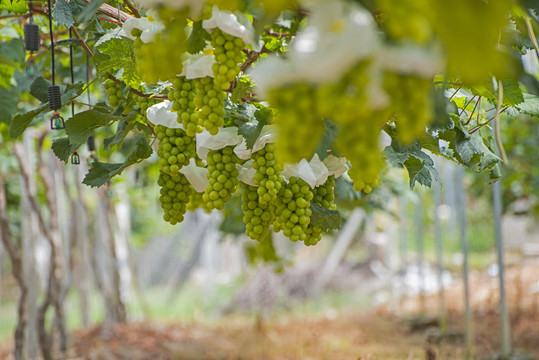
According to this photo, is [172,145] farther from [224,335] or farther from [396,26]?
[224,335]

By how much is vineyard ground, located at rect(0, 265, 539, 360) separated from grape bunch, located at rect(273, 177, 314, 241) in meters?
1.97

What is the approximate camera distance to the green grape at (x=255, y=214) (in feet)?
3.10

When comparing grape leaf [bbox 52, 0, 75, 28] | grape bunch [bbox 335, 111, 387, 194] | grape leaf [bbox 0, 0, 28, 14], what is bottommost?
grape bunch [bbox 335, 111, 387, 194]

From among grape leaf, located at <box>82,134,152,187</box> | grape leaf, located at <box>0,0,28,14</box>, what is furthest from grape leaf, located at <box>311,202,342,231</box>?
grape leaf, located at <box>0,0,28,14</box>

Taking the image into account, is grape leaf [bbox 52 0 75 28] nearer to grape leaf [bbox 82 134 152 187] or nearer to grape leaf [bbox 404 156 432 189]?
grape leaf [bbox 82 134 152 187]

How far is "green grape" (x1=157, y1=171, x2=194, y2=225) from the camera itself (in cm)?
103

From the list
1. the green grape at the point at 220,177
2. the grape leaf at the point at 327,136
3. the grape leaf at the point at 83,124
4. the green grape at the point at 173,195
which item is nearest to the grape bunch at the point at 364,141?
the grape leaf at the point at 327,136

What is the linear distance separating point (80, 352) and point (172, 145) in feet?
9.01

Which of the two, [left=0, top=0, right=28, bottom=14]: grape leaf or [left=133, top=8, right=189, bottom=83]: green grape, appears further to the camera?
[left=0, top=0, right=28, bottom=14]: grape leaf

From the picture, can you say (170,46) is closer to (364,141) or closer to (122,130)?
(364,141)

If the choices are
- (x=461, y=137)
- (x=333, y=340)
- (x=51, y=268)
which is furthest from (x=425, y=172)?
(x=333, y=340)

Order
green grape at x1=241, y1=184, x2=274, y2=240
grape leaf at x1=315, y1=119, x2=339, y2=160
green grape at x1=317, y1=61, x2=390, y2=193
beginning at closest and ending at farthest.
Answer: green grape at x1=317, y1=61, x2=390, y2=193 < grape leaf at x1=315, y1=119, x2=339, y2=160 < green grape at x1=241, y1=184, x2=274, y2=240

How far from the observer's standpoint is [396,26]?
42cm

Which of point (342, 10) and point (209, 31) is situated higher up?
point (209, 31)
